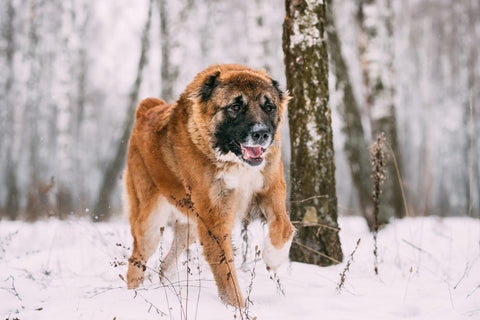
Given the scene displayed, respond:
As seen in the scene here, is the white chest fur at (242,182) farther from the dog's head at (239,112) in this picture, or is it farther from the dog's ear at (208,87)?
the dog's ear at (208,87)

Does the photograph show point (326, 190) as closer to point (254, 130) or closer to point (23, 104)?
point (254, 130)

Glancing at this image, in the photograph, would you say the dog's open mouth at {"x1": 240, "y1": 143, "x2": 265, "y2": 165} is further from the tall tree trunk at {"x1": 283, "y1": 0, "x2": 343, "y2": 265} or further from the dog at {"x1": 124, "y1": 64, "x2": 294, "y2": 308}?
the tall tree trunk at {"x1": 283, "y1": 0, "x2": 343, "y2": 265}

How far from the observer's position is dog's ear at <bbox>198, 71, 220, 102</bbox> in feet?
11.1

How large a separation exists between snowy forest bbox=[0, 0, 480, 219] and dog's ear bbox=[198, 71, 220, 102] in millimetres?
3054

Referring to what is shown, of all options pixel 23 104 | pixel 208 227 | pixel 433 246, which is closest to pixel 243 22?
pixel 23 104

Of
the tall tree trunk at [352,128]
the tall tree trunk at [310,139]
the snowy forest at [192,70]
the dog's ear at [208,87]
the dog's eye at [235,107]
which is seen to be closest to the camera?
the dog's eye at [235,107]

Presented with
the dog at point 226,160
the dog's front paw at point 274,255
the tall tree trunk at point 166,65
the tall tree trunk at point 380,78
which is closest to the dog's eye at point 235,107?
the dog at point 226,160

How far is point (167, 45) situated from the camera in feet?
31.8

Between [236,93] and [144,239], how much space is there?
1.76m

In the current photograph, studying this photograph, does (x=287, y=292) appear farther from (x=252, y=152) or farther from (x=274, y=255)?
(x=252, y=152)

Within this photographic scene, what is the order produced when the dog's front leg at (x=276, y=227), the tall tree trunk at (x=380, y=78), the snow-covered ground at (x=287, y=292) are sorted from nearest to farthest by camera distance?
the snow-covered ground at (x=287, y=292)
the dog's front leg at (x=276, y=227)
the tall tree trunk at (x=380, y=78)

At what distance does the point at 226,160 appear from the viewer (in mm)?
3230

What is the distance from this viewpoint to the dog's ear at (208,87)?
3.39 m

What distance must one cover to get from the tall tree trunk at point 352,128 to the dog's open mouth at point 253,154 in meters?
4.15
